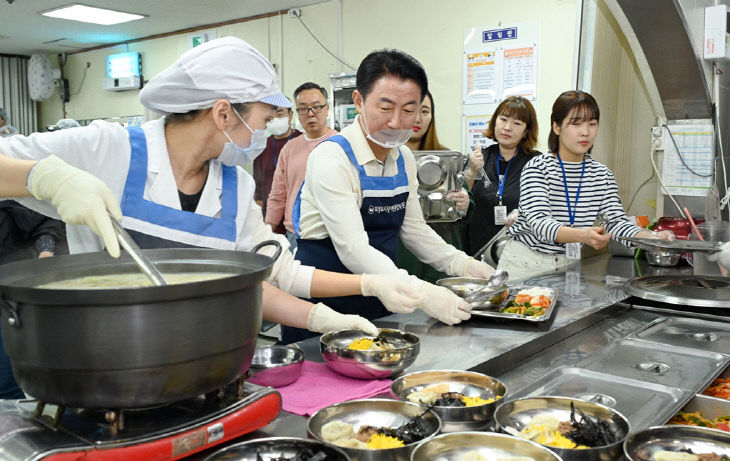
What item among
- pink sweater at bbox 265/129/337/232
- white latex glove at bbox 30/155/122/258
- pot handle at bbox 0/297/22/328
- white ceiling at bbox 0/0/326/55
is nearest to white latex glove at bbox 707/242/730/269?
white latex glove at bbox 30/155/122/258

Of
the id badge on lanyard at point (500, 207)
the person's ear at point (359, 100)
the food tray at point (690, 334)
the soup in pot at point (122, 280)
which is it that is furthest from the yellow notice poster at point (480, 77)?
the soup in pot at point (122, 280)

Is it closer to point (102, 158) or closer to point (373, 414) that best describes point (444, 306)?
point (373, 414)

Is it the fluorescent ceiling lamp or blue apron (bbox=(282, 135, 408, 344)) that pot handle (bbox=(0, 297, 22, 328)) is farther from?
the fluorescent ceiling lamp

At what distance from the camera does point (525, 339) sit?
72.1 inches

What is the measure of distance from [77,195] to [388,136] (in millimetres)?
1341

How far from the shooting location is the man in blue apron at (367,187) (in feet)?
7.20

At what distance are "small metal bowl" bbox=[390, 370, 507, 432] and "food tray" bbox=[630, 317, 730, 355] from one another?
0.88 metres

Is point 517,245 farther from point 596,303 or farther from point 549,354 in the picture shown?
point 549,354

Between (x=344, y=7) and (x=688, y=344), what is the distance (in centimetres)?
534

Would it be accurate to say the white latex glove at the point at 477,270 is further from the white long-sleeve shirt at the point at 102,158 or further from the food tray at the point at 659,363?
the white long-sleeve shirt at the point at 102,158

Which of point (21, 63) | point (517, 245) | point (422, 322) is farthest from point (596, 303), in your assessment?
point (21, 63)

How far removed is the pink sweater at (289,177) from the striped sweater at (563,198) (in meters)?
1.87

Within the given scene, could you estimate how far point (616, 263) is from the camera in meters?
3.32

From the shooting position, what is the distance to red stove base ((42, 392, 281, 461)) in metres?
0.90
